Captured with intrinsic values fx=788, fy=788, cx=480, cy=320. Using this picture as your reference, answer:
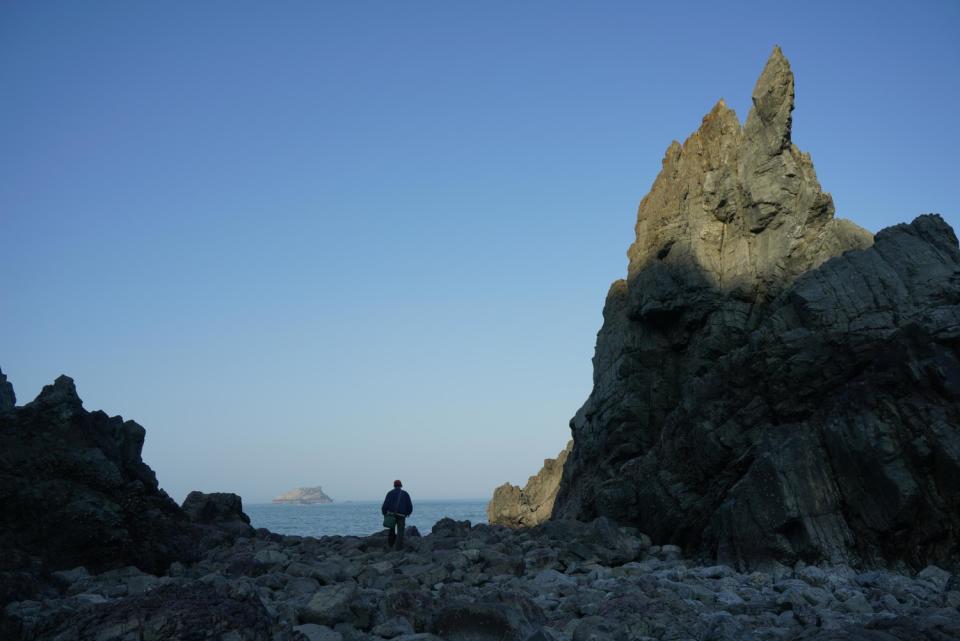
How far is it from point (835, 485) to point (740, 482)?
117 inches

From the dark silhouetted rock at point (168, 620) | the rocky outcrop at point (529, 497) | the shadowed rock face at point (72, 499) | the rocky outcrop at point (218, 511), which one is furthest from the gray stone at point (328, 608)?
the rocky outcrop at point (529, 497)

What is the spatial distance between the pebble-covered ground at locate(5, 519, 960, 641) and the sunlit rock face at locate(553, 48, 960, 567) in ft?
6.04

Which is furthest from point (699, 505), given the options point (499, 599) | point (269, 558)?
point (269, 558)

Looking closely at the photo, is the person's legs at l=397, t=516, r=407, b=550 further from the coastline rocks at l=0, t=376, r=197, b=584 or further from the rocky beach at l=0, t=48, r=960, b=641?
the coastline rocks at l=0, t=376, r=197, b=584

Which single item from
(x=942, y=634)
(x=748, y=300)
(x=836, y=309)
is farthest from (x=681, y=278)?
(x=942, y=634)

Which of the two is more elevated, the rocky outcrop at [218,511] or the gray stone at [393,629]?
the rocky outcrop at [218,511]

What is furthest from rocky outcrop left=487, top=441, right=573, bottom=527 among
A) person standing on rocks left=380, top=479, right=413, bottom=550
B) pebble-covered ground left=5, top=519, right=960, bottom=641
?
pebble-covered ground left=5, top=519, right=960, bottom=641

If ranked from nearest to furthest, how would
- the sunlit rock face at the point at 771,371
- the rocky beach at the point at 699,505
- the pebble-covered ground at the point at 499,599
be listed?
the pebble-covered ground at the point at 499,599, the rocky beach at the point at 699,505, the sunlit rock face at the point at 771,371

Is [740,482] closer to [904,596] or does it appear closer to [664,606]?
[904,596]

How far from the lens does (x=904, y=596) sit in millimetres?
16859

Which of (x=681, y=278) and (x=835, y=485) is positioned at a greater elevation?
(x=681, y=278)

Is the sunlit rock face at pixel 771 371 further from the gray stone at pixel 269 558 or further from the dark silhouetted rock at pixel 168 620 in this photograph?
the dark silhouetted rock at pixel 168 620

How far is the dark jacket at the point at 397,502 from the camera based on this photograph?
1096 inches

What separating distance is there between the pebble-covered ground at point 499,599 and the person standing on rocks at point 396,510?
86 centimetres
